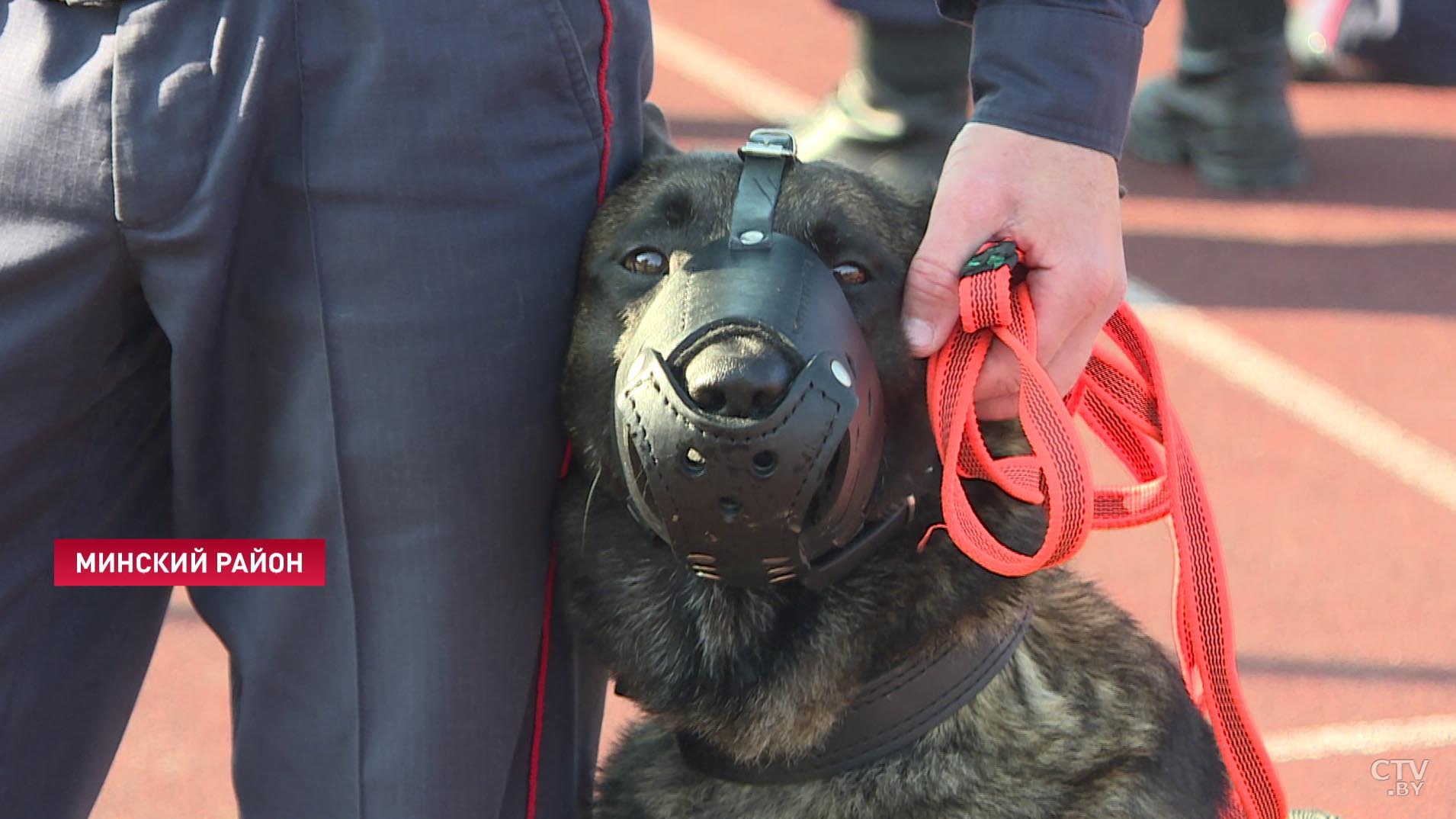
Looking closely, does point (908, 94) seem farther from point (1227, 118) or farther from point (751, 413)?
point (751, 413)

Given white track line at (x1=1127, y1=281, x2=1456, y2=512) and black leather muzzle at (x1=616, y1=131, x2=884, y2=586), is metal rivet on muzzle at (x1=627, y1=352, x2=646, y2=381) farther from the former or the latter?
white track line at (x1=1127, y1=281, x2=1456, y2=512)

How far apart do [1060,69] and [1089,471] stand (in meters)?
0.47

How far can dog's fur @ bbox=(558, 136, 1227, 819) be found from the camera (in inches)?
76.4

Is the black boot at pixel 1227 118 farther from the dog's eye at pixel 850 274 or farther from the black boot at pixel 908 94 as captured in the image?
the dog's eye at pixel 850 274

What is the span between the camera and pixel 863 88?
213 inches

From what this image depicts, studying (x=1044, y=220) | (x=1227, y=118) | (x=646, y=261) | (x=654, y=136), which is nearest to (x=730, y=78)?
(x=1227, y=118)

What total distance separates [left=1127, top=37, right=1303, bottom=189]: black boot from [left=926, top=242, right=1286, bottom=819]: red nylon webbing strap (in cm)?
465

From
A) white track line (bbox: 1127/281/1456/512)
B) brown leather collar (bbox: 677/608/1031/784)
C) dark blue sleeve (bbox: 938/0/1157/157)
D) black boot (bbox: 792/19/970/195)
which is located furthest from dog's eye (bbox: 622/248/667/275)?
white track line (bbox: 1127/281/1456/512)

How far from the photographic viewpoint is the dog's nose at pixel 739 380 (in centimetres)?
162

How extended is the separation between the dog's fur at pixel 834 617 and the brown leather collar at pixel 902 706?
2cm

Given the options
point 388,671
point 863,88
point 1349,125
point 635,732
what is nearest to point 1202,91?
point 1349,125

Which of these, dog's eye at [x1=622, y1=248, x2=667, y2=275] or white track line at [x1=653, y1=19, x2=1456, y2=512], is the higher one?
dog's eye at [x1=622, y1=248, x2=667, y2=275]

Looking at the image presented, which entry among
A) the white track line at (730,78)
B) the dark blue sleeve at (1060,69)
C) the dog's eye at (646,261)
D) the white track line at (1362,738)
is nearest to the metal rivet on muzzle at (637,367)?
the dog's eye at (646,261)

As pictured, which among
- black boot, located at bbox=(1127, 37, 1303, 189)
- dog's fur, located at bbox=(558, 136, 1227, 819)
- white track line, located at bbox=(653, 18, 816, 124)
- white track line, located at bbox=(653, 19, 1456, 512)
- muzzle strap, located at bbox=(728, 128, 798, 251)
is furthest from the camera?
white track line, located at bbox=(653, 18, 816, 124)
